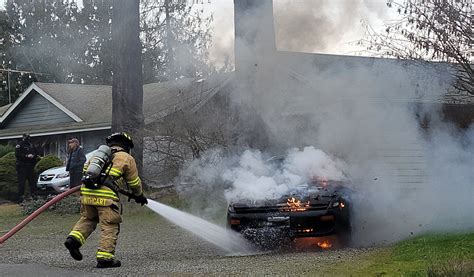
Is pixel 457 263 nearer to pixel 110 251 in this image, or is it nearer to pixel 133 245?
pixel 110 251

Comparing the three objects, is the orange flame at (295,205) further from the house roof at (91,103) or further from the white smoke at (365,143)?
the house roof at (91,103)

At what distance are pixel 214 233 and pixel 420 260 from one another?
3.24m

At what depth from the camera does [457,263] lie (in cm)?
601

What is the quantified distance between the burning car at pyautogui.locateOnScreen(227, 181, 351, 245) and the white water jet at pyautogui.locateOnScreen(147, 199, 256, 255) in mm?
280

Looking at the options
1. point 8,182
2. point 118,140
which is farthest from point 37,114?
point 118,140

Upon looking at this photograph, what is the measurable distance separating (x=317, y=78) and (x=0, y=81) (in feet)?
109

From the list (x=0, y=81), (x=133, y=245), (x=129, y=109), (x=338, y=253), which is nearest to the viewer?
(x=338, y=253)

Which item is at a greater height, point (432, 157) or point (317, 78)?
point (317, 78)

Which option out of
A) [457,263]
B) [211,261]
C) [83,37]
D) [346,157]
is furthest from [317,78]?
[83,37]

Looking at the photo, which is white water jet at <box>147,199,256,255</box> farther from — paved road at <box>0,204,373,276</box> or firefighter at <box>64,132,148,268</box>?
firefighter at <box>64,132,148,268</box>

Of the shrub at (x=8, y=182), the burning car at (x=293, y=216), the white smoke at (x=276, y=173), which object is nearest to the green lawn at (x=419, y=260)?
the burning car at (x=293, y=216)

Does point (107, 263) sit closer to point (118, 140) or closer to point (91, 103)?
point (118, 140)

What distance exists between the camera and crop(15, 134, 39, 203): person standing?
59.0 ft

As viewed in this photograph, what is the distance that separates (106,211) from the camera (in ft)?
25.3
